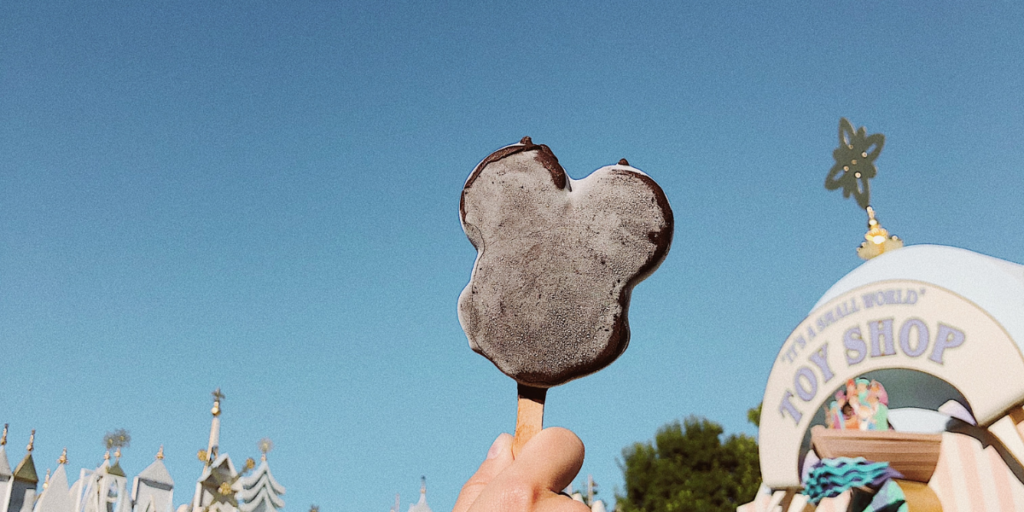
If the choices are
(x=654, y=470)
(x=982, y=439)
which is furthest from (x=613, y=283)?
(x=654, y=470)

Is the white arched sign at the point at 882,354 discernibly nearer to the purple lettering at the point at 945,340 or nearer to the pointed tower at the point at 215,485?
the purple lettering at the point at 945,340

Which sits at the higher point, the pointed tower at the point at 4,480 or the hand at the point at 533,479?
the pointed tower at the point at 4,480

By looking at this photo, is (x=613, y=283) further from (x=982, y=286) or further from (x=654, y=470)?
(x=654, y=470)

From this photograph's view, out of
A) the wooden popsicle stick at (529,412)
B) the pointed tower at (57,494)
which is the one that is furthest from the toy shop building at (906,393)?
the pointed tower at (57,494)

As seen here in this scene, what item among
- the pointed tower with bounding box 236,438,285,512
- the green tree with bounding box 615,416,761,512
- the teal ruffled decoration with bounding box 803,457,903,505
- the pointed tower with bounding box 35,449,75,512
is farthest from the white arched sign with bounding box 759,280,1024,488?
the pointed tower with bounding box 35,449,75,512

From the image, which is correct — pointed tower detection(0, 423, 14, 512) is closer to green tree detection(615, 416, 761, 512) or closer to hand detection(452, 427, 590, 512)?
green tree detection(615, 416, 761, 512)

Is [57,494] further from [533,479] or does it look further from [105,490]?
[533,479]
